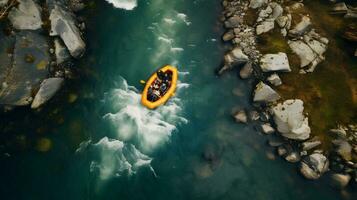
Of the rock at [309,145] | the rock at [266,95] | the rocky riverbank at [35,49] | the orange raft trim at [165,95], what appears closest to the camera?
the rock at [309,145]

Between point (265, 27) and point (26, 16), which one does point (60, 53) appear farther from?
point (265, 27)

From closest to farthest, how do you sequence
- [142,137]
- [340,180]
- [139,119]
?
[340,180] < [142,137] < [139,119]

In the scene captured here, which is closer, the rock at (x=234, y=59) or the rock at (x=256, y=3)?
the rock at (x=234, y=59)

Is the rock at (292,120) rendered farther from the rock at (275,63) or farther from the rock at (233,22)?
the rock at (233,22)

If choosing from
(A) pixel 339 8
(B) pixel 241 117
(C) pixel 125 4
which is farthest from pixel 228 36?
(A) pixel 339 8

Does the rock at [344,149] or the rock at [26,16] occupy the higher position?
the rock at [26,16]

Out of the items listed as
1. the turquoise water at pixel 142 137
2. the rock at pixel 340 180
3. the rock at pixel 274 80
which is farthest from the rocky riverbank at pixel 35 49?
the rock at pixel 340 180

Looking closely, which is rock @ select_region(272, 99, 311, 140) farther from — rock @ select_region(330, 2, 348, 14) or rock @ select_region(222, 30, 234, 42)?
rock @ select_region(330, 2, 348, 14)
